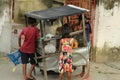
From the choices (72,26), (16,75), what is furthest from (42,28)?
(16,75)

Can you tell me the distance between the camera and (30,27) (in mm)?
8727

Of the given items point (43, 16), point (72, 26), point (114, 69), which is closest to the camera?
point (43, 16)

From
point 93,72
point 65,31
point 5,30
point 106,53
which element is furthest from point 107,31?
point 5,30

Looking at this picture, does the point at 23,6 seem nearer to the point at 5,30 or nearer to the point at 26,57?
the point at 5,30

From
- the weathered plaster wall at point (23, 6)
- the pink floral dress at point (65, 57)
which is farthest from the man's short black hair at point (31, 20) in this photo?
the weathered plaster wall at point (23, 6)

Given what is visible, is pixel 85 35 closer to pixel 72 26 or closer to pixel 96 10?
pixel 72 26

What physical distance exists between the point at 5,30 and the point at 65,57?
328cm

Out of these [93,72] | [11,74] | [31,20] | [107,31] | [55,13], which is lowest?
[93,72]

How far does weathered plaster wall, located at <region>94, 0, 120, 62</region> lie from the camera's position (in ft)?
36.7

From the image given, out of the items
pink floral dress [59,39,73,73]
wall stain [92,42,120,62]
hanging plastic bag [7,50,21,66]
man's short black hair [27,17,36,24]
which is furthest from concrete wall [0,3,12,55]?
pink floral dress [59,39,73,73]

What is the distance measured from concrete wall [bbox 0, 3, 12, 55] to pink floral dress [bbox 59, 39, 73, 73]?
10.2ft

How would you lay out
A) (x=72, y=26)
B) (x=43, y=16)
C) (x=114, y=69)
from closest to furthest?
1. (x=43, y=16)
2. (x=72, y=26)
3. (x=114, y=69)

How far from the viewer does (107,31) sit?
11.3 meters

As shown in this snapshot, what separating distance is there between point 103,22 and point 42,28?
10.7 ft
